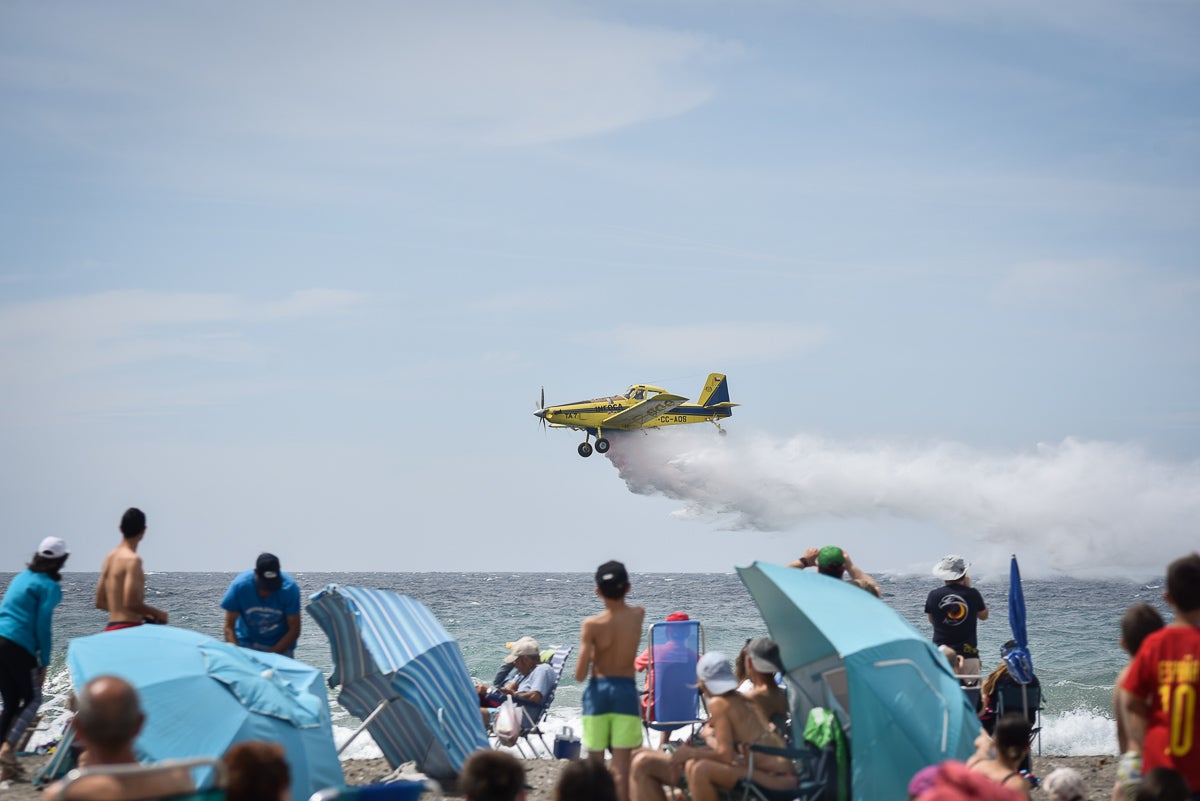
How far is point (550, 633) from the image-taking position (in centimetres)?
2756

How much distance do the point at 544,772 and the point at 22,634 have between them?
146 inches

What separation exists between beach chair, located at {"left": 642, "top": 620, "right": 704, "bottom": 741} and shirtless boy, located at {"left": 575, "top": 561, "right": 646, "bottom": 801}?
56.3 inches

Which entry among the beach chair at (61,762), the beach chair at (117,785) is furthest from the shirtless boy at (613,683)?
the beach chair at (61,762)

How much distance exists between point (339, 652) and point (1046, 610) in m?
38.2

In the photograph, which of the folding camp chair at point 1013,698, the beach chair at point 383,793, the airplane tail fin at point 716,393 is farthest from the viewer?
the airplane tail fin at point 716,393

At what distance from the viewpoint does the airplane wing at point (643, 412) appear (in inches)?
1430

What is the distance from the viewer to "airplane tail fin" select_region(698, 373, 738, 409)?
39969mm

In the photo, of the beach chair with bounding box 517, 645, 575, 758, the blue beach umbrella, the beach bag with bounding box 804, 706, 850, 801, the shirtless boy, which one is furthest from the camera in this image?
the beach chair with bounding box 517, 645, 575, 758

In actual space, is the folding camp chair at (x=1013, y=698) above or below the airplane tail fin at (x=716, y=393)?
below

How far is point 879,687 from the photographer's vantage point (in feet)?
19.5

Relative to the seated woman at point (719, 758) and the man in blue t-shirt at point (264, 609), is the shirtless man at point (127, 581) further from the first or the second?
the seated woman at point (719, 758)

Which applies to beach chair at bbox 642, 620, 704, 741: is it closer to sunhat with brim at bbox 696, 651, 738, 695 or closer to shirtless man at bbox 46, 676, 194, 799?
sunhat with brim at bbox 696, 651, 738, 695

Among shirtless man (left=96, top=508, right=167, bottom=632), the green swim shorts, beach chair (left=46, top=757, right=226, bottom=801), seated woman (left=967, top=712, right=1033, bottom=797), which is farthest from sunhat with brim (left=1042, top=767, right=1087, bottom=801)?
shirtless man (left=96, top=508, right=167, bottom=632)

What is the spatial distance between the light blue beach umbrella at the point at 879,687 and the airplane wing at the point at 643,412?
2970 cm
